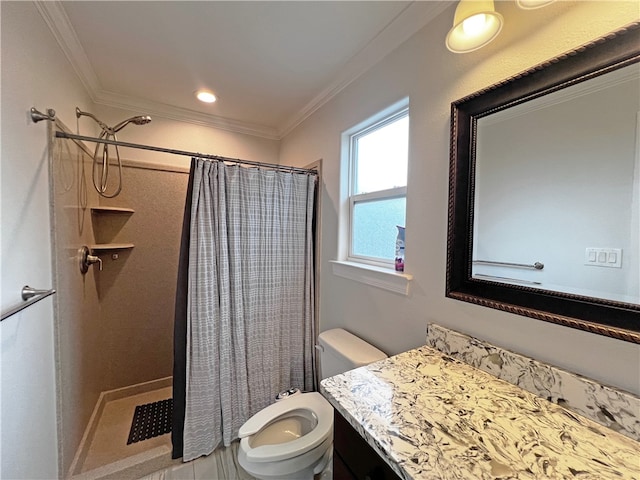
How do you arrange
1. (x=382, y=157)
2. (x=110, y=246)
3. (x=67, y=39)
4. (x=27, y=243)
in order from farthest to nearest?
(x=110, y=246), (x=382, y=157), (x=67, y=39), (x=27, y=243)

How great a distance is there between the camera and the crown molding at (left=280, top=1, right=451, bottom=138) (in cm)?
116

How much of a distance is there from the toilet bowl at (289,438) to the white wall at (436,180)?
1.64 ft

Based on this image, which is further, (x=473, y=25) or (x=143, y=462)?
(x=143, y=462)

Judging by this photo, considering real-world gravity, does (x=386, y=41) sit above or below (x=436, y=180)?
above

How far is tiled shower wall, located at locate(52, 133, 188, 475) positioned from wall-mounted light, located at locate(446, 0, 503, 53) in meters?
1.94

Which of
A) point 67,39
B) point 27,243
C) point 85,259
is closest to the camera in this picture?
point 27,243

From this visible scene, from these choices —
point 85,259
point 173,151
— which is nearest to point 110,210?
point 85,259

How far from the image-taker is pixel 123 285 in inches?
87.0

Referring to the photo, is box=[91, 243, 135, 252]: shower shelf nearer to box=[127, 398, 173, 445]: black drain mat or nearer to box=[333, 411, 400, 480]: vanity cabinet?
box=[127, 398, 173, 445]: black drain mat

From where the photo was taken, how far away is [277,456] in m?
1.19

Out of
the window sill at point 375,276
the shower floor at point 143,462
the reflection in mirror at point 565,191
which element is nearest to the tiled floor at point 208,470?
the shower floor at point 143,462

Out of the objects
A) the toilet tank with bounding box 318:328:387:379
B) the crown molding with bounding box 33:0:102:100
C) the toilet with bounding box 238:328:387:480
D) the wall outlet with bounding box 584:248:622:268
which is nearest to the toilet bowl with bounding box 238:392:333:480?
the toilet with bounding box 238:328:387:480

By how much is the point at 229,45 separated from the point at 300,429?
2.19 m

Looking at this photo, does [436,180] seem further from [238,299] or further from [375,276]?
[238,299]
